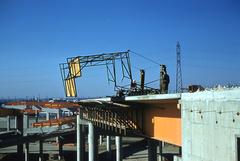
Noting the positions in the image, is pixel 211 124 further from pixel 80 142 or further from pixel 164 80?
pixel 80 142

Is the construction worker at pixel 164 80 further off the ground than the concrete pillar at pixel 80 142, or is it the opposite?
the construction worker at pixel 164 80

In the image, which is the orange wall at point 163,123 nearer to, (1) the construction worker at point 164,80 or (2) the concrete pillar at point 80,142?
(1) the construction worker at point 164,80

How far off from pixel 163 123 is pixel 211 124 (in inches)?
295

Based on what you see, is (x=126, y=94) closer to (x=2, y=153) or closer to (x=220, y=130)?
(x=220, y=130)

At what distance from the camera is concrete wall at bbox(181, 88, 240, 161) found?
1334 cm

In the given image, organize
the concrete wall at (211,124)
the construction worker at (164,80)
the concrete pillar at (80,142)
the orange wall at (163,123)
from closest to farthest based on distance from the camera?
the concrete wall at (211,124)
the orange wall at (163,123)
the construction worker at (164,80)
the concrete pillar at (80,142)

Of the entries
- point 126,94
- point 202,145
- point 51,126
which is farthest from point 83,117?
point 202,145

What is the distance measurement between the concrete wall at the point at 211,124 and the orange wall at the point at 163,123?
9.96ft

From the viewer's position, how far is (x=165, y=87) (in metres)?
24.3

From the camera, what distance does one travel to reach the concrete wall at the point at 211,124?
13.3 meters

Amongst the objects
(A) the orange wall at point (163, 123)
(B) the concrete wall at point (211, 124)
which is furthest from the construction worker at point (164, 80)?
(B) the concrete wall at point (211, 124)

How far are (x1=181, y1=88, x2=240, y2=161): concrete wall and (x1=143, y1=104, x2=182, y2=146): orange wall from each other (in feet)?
9.96

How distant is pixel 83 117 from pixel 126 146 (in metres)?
21.5

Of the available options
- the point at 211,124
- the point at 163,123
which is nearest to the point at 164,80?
the point at 163,123
